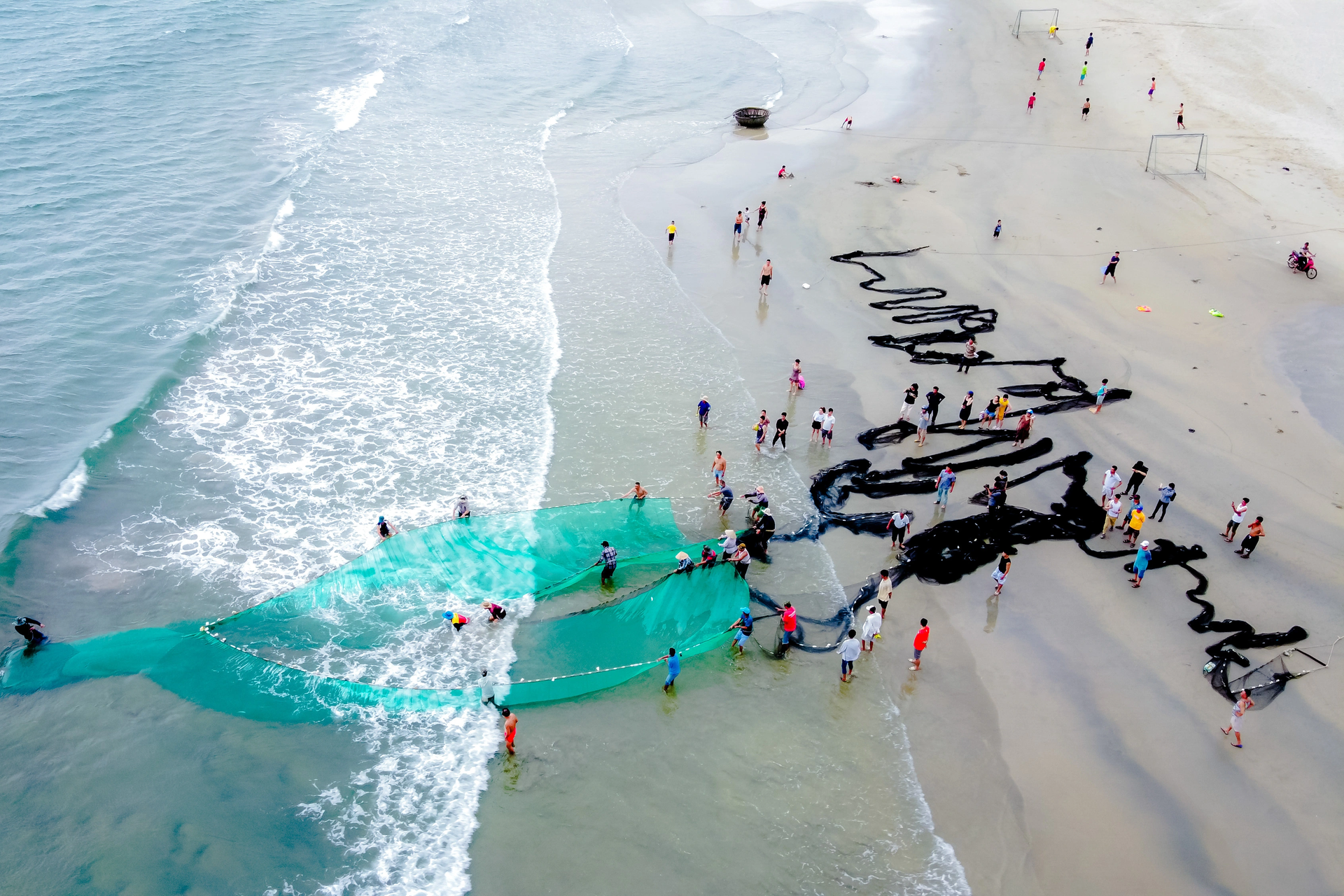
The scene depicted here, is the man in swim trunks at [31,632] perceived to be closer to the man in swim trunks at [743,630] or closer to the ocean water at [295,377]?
the ocean water at [295,377]

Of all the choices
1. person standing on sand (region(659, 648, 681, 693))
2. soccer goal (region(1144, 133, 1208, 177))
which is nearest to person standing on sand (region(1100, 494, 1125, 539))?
person standing on sand (region(659, 648, 681, 693))

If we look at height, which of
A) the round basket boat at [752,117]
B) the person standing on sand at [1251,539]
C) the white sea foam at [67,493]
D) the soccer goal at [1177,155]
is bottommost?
the white sea foam at [67,493]

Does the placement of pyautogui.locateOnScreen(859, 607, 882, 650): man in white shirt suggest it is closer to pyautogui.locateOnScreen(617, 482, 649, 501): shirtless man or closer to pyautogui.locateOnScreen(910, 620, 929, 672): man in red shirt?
pyautogui.locateOnScreen(910, 620, 929, 672): man in red shirt

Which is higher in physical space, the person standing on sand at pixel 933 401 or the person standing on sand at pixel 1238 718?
the person standing on sand at pixel 933 401

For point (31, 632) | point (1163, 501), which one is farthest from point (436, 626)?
point (1163, 501)

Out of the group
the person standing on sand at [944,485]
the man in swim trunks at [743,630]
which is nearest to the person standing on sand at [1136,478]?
the person standing on sand at [944,485]
